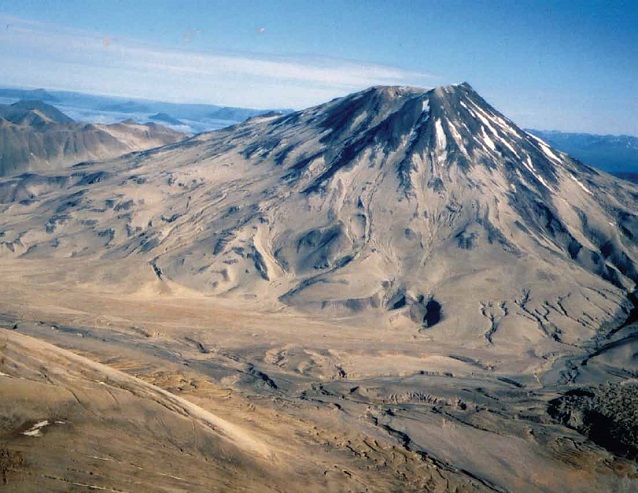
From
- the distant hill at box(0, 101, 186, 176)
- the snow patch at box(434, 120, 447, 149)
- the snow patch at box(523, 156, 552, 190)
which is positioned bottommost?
the distant hill at box(0, 101, 186, 176)

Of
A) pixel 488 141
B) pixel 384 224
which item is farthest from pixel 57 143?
pixel 488 141

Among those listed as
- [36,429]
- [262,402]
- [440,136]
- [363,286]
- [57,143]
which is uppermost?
[440,136]

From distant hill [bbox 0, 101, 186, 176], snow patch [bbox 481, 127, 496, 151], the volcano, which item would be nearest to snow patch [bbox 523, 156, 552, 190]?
the volcano

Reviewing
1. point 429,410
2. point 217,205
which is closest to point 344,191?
point 217,205

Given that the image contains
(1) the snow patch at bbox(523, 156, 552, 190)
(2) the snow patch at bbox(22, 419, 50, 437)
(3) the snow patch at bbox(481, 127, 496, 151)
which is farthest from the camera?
(3) the snow patch at bbox(481, 127, 496, 151)

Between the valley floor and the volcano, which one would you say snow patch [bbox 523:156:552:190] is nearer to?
the volcano

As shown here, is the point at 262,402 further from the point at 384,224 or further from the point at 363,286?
the point at 384,224

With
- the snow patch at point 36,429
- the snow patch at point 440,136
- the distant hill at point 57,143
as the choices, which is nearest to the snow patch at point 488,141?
the snow patch at point 440,136

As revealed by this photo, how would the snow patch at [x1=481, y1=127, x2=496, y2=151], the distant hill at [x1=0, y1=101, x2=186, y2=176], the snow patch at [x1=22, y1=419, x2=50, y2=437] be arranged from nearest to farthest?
the snow patch at [x1=22, y1=419, x2=50, y2=437]
the snow patch at [x1=481, y1=127, x2=496, y2=151]
the distant hill at [x1=0, y1=101, x2=186, y2=176]
